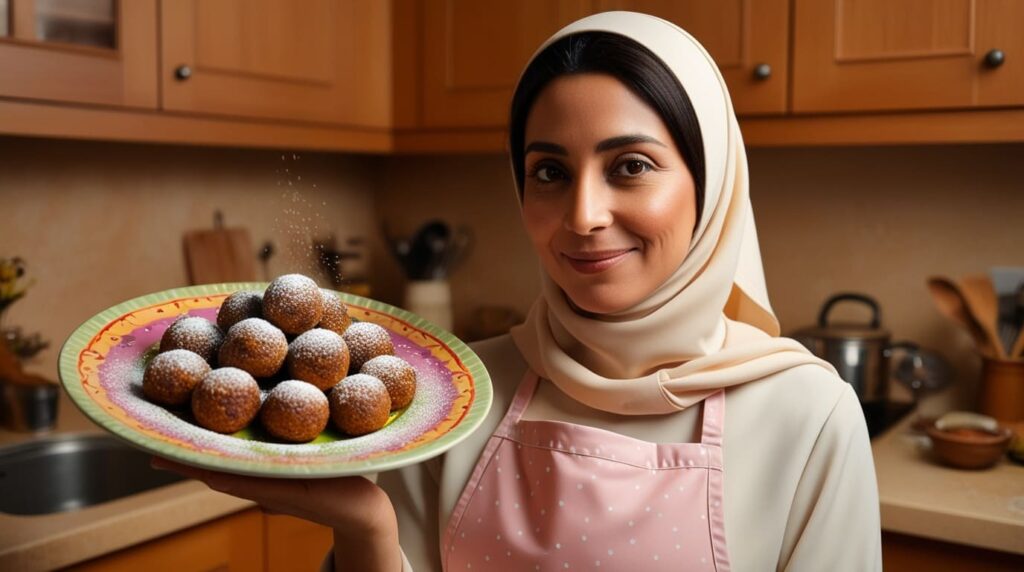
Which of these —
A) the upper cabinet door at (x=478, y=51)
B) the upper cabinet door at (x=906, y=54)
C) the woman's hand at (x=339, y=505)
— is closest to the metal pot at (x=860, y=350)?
the upper cabinet door at (x=906, y=54)

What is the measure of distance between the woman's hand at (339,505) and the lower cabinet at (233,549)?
69 centimetres

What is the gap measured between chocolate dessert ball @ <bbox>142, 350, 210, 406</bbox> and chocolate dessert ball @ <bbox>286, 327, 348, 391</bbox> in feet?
0.28

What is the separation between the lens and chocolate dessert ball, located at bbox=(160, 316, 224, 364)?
2.83ft

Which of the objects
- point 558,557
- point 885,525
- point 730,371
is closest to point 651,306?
point 730,371

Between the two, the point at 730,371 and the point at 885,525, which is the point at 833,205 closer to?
the point at 885,525

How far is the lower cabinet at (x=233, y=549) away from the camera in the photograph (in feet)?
5.02

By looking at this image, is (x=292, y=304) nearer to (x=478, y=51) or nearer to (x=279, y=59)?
(x=279, y=59)

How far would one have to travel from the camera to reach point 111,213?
218 centimetres

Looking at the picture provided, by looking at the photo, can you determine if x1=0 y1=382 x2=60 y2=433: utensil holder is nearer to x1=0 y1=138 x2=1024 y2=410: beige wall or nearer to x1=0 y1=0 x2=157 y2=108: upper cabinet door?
x1=0 y1=138 x2=1024 y2=410: beige wall

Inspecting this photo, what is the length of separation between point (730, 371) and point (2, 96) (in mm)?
1272

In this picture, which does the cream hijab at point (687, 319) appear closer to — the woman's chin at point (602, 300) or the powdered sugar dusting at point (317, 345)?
the woman's chin at point (602, 300)

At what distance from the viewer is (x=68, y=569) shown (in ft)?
4.68

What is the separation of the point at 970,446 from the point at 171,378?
4.64 ft

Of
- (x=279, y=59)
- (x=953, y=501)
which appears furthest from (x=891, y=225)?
(x=279, y=59)
